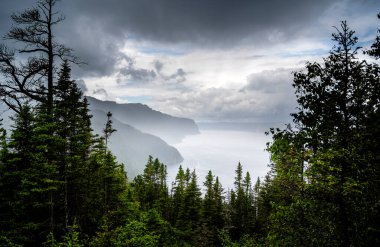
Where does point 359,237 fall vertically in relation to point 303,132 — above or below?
below

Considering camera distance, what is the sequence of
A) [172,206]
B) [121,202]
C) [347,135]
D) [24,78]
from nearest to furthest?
[347,135] < [24,78] < [121,202] < [172,206]

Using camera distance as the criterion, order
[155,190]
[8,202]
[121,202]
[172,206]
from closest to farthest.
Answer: [8,202] < [121,202] < [172,206] < [155,190]

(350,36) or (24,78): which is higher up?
(350,36)

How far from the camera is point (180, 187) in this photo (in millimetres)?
60844

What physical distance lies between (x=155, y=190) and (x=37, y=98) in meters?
53.6

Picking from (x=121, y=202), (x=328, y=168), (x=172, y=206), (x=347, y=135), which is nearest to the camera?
(x=347, y=135)

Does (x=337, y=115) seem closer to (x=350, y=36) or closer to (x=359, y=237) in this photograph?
(x=350, y=36)

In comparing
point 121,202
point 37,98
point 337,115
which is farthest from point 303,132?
point 121,202

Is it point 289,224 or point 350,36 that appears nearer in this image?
point 350,36

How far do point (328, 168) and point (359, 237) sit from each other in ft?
9.05

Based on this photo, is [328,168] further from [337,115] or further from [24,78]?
[24,78]

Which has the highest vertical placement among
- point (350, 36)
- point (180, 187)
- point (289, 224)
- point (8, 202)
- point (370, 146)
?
point (350, 36)

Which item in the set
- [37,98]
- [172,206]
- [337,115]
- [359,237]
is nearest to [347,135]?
[337,115]

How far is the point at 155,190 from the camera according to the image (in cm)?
6250
